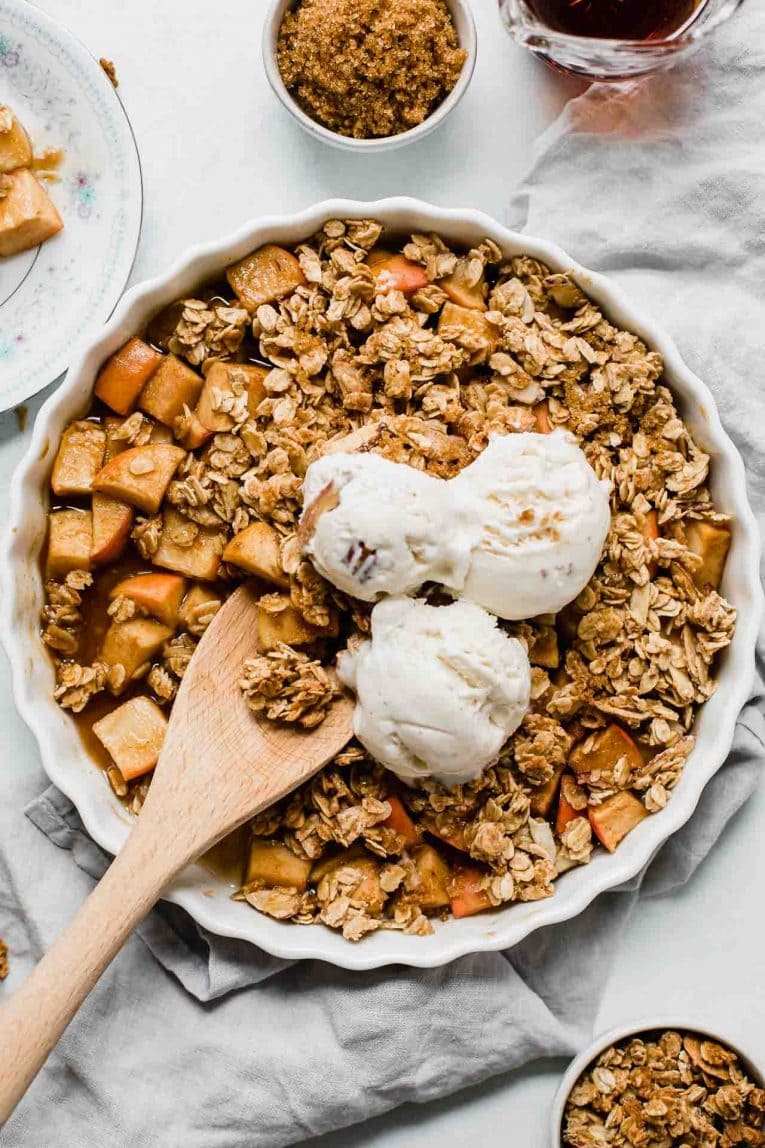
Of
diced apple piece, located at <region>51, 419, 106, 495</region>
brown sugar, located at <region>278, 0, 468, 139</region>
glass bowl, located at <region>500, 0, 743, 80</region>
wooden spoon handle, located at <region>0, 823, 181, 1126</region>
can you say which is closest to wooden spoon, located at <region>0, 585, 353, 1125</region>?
wooden spoon handle, located at <region>0, 823, 181, 1126</region>

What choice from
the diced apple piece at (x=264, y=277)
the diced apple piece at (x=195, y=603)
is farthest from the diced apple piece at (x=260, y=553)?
the diced apple piece at (x=264, y=277)

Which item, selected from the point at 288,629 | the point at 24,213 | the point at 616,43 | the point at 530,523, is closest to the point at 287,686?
the point at 288,629

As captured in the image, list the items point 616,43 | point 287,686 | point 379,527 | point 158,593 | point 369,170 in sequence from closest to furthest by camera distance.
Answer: point 379,527 < point 287,686 < point 158,593 < point 616,43 < point 369,170

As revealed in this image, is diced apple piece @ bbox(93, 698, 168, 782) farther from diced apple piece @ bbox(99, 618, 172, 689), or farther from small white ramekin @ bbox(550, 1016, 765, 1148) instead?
small white ramekin @ bbox(550, 1016, 765, 1148)

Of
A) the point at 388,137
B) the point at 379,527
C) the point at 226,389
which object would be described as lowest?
the point at 379,527

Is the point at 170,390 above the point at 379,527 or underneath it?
above

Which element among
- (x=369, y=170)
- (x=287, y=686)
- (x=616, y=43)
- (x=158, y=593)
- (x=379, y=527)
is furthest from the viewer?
(x=369, y=170)

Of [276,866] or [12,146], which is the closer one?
[276,866]

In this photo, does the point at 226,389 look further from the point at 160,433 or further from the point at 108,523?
the point at 108,523

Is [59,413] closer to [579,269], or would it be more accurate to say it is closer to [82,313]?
[82,313]
